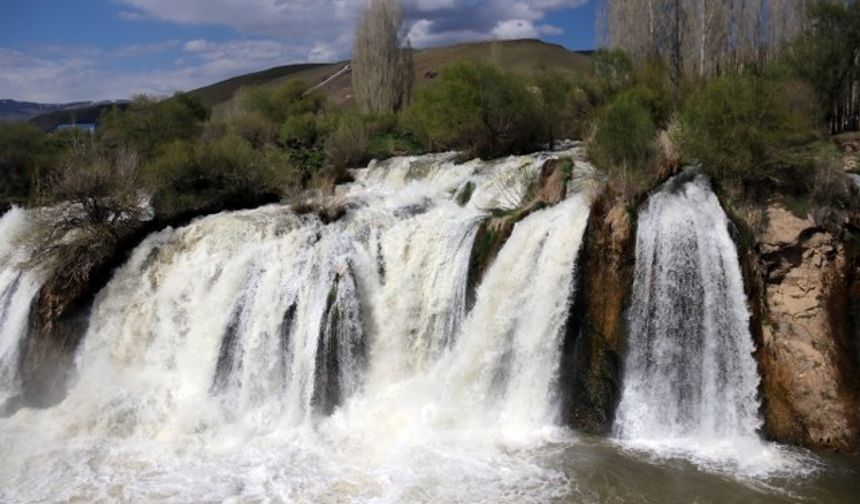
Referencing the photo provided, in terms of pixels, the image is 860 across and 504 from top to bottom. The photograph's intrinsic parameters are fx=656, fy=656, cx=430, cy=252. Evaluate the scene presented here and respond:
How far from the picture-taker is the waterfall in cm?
1312

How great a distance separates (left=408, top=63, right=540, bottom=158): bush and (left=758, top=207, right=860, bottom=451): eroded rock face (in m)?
10.4

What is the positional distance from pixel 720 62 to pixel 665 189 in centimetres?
1361

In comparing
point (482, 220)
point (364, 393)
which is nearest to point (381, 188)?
point (482, 220)

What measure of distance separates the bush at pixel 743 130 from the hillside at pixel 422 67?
57.7 meters

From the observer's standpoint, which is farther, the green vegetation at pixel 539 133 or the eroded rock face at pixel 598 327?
the green vegetation at pixel 539 133

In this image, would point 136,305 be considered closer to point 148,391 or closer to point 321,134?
point 148,391

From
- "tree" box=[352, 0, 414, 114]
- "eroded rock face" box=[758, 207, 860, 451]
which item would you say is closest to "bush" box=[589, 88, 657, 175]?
"eroded rock face" box=[758, 207, 860, 451]

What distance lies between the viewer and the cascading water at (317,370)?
31.5 ft

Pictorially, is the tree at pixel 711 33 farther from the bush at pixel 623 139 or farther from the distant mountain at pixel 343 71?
the distant mountain at pixel 343 71

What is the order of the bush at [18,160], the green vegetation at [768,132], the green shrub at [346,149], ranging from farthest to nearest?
the green shrub at [346,149] < the bush at [18,160] < the green vegetation at [768,132]

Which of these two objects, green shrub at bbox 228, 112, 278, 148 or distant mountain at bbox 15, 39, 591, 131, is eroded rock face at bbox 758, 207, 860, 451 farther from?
distant mountain at bbox 15, 39, 591, 131

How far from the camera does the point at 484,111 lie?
19.5 meters

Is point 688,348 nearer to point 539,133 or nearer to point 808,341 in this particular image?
point 808,341

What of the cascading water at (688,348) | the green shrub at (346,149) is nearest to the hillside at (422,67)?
the green shrub at (346,149)
